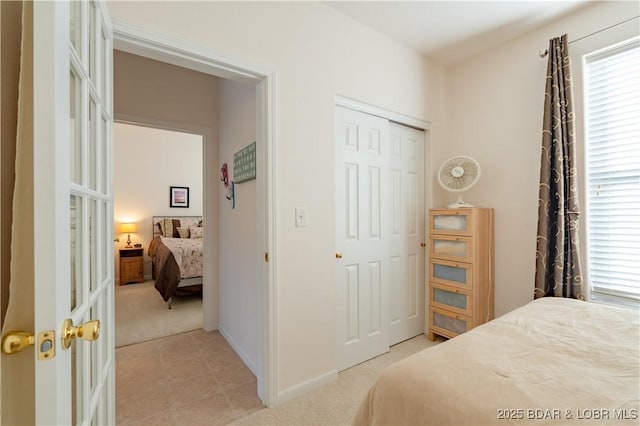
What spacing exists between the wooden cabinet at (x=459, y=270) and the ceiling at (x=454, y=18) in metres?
1.48

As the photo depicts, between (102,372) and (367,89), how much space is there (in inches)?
91.9

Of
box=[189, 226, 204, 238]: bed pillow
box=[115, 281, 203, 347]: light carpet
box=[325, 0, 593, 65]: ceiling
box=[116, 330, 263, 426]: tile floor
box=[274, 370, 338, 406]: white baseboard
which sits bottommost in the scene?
box=[115, 281, 203, 347]: light carpet

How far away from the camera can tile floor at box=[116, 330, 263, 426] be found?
1730mm

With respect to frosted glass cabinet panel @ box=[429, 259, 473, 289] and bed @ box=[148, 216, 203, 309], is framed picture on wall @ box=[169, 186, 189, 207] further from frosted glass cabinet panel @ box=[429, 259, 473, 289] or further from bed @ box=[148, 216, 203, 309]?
frosted glass cabinet panel @ box=[429, 259, 473, 289]

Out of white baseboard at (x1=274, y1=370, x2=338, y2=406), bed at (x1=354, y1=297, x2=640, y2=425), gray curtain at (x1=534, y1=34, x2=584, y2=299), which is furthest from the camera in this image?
gray curtain at (x1=534, y1=34, x2=584, y2=299)

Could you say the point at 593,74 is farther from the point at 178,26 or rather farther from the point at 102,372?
the point at 102,372

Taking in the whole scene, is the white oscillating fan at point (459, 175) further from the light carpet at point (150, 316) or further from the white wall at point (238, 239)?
the light carpet at point (150, 316)

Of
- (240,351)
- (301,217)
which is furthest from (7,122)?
(240,351)

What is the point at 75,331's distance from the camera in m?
0.64

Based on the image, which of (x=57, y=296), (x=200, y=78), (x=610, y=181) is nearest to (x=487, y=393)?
(x=57, y=296)

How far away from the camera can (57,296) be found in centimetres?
58

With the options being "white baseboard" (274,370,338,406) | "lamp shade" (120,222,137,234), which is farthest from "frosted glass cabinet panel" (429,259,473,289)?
"lamp shade" (120,222,137,234)

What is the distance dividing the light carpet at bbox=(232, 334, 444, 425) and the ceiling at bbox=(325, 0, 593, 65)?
263cm

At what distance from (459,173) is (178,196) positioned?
17.8ft
